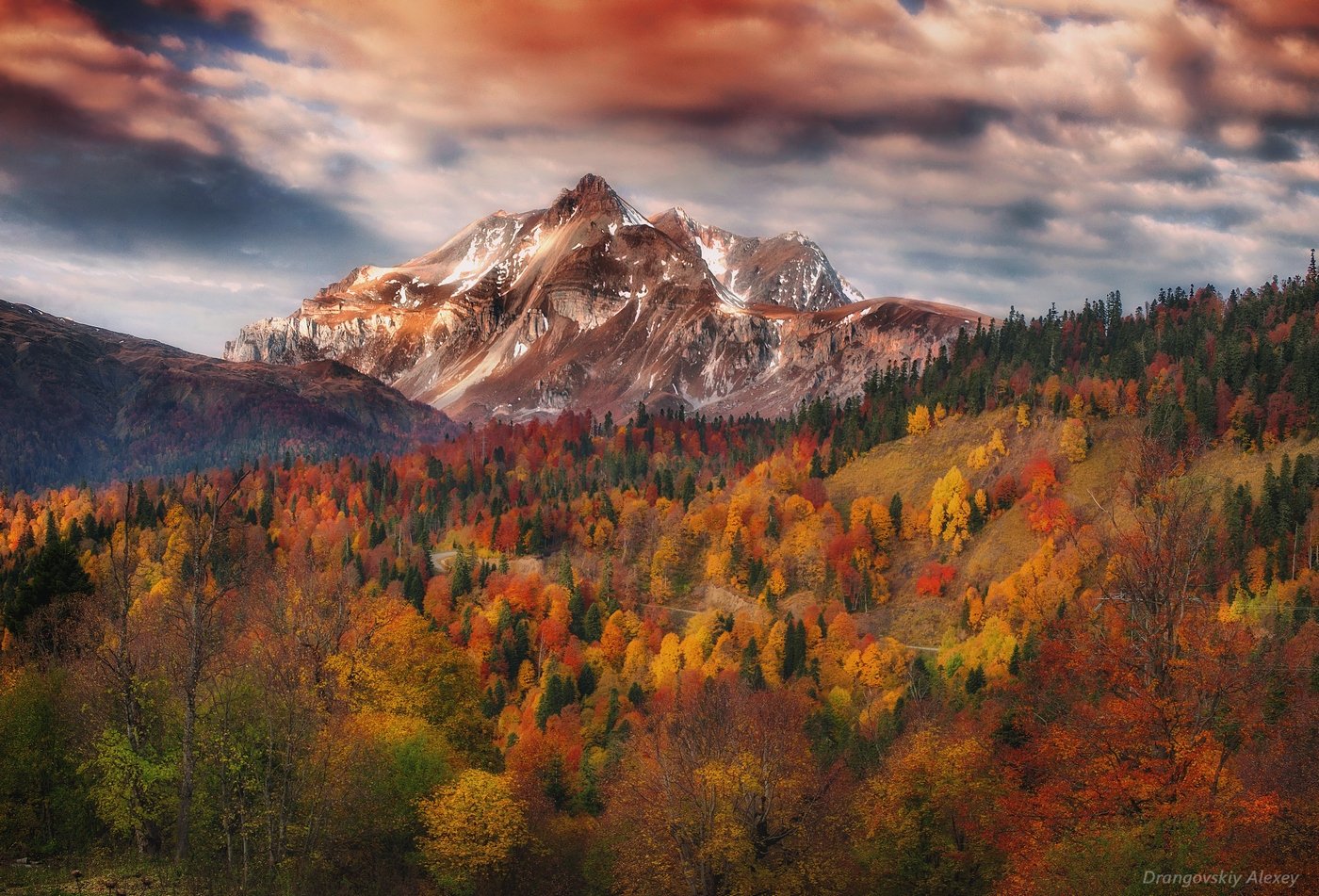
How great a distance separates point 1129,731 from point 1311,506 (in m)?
137

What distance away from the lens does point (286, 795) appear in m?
44.6

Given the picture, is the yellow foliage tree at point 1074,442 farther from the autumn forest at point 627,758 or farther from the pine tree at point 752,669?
the pine tree at point 752,669

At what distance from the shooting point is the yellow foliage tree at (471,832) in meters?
49.8

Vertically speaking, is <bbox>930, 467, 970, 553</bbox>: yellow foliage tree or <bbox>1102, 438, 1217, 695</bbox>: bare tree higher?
<bbox>1102, 438, 1217, 695</bbox>: bare tree

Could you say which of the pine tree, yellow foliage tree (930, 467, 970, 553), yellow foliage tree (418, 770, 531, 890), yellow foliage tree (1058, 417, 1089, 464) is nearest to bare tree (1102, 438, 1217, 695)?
yellow foliage tree (418, 770, 531, 890)

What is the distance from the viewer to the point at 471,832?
50.3 meters

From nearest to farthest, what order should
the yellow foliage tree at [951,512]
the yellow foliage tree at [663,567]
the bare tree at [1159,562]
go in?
the bare tree at [1159,562] < the yellow foliage tree at [663,567] < the yellow foliage tree at [951,512]

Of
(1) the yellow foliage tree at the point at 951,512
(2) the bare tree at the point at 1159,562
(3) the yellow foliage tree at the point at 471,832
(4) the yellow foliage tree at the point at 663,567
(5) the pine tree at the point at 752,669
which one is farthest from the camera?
(1) the yellow foliage tree at the point at 951,512

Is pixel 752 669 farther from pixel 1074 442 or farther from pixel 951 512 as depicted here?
pixel 1074 442

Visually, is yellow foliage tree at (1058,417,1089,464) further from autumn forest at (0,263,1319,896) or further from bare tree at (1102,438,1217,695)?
bare tree at (1102,438,1217,695)

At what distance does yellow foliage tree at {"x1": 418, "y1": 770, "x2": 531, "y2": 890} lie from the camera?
1961 inches

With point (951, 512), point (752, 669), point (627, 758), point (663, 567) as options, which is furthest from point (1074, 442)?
point (627, 758)

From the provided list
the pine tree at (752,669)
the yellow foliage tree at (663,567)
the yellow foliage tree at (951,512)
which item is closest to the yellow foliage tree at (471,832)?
the pine tree at (752,669)

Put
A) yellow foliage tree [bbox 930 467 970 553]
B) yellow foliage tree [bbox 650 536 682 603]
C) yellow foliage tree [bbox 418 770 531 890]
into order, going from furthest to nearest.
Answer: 1. yellow foliage tree [bbox 930 467 970 553]
2. yellow foliage tree [bbox 650 536 682 603]
3. yellow foliage tree [bbox 418 770 531 890]
